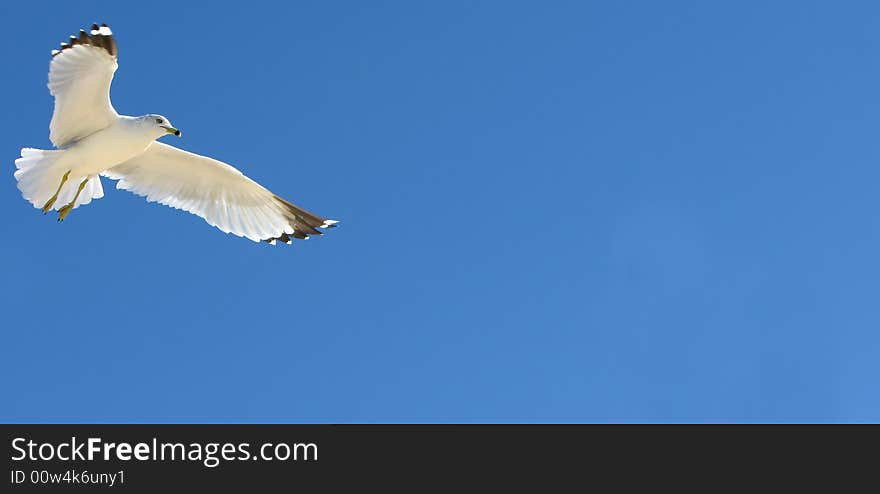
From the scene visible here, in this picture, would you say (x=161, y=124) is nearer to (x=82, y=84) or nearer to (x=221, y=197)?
(x=82, y=84)

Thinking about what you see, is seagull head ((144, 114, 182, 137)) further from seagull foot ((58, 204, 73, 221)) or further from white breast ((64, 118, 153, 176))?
seagull foot ((58, 204, 73, 221))

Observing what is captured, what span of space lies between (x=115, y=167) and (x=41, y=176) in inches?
35.1

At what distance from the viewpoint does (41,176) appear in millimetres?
8266

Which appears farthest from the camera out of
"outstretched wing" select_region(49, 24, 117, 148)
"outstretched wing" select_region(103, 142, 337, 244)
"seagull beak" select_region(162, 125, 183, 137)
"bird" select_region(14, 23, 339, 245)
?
"outstretched wing" select_region(103, 142, 337, 244)

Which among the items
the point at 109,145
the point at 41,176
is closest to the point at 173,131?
the point at 109,145

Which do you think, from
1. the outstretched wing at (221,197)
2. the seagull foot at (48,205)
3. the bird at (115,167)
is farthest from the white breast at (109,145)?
the outstretched wing at (221,197)

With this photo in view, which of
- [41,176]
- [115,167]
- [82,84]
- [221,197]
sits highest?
[115,167]

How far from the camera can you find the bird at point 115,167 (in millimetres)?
7734

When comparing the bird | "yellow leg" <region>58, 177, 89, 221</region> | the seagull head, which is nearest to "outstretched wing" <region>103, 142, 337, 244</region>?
the bird

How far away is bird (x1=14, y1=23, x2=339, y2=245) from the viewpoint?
773 cm
